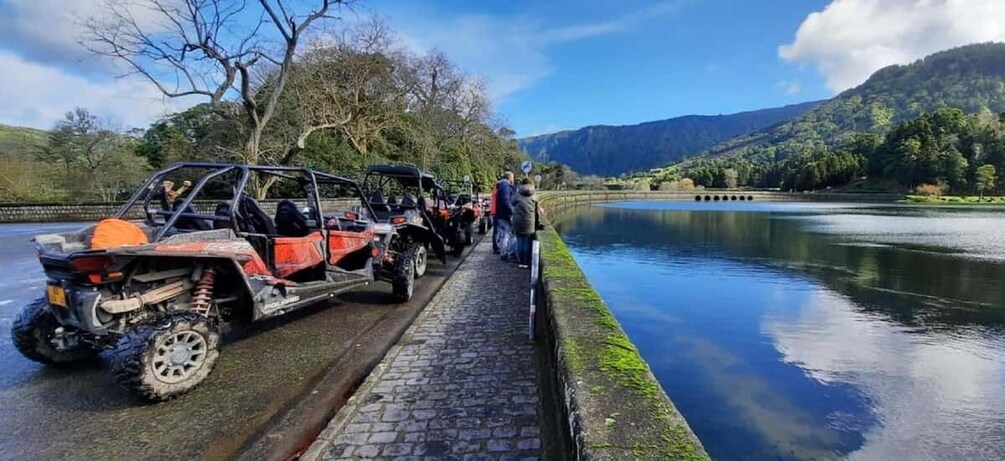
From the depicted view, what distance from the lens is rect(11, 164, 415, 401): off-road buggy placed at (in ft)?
11.5

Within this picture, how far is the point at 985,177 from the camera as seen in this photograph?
66688 millimetres

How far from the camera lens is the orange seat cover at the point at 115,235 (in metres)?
3.48

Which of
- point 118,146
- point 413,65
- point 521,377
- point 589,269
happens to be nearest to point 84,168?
point 118,146

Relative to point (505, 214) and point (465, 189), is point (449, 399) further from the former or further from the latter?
point (465, 189)

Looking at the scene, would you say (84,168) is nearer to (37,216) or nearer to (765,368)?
(37,216)

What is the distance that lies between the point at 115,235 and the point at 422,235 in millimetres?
5404

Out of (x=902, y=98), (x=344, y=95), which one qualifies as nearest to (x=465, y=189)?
(x=344, y=95)

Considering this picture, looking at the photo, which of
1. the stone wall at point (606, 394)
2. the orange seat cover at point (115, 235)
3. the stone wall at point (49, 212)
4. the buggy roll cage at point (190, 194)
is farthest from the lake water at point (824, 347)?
the stone wall at point (49, 212)

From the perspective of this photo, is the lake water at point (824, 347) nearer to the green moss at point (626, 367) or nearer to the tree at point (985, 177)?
the green moss at point (626, 367)

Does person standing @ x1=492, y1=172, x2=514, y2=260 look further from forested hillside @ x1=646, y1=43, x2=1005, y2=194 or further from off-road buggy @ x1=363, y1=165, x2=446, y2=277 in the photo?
forested hillside @ x1=646, y1=43, x2=1005, y2=194

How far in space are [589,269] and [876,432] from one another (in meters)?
9.07

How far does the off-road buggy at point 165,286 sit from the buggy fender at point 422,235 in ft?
9.31

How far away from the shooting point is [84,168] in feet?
86.1

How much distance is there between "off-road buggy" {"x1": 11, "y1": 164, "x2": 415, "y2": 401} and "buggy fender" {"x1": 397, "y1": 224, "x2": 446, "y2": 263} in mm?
2838
